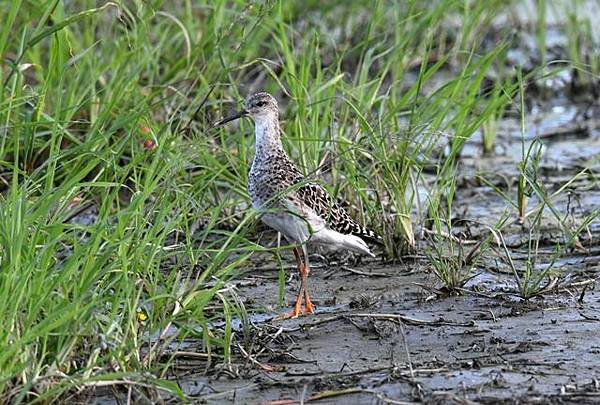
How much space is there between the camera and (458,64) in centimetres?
1139

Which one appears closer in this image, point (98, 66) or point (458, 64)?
point (98, 66)

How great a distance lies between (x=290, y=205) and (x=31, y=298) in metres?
1.89

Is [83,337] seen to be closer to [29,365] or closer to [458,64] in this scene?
[29,365]

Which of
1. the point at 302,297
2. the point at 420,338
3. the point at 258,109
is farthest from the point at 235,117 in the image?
the point at 420,338

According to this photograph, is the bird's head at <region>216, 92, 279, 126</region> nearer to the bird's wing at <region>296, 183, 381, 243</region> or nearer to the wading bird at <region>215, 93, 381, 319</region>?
the wading bird at <region>215, 93, 381, 319</region>

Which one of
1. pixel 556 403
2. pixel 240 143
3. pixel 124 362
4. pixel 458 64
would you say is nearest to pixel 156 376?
pixel 124 362

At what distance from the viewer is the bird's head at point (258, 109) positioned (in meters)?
6.23

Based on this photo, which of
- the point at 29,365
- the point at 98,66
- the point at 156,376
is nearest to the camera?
the point at 29,365

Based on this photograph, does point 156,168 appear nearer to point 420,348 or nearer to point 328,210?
point 328,210

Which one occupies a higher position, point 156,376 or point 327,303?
point 156,376

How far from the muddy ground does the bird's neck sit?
654mm

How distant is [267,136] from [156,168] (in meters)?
1.00

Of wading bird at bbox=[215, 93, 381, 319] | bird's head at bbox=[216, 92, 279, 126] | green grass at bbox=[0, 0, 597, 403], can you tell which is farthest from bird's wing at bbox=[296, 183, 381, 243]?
bird's head at bbox=[216, 92, 279, 126]

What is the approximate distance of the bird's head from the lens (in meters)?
6.23
